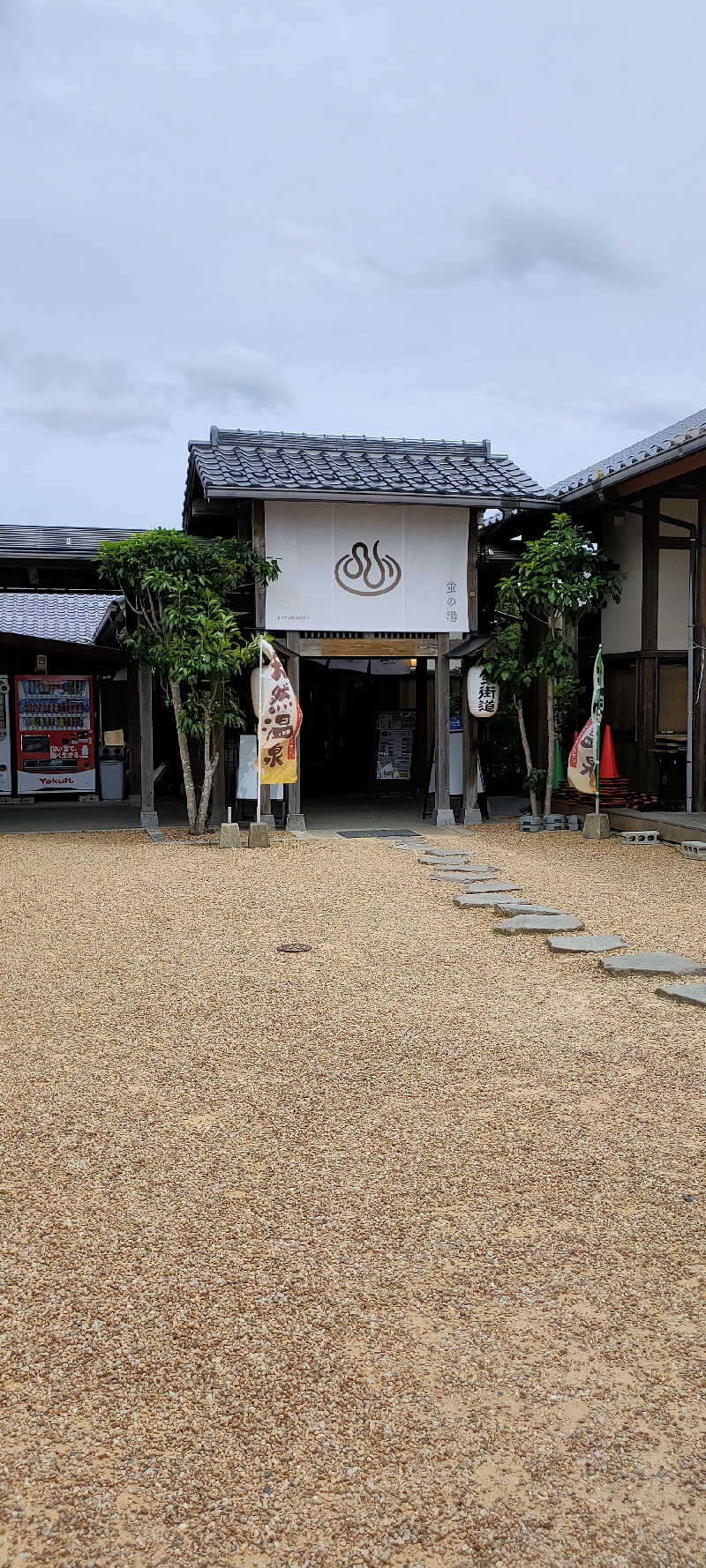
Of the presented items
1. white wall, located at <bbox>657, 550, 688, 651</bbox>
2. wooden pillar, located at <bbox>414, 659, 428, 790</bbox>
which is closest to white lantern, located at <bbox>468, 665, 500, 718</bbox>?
white wall, located at <bbox>657, 550, 688, 651</bbox>

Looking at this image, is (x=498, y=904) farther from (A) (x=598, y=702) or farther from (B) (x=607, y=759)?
(B) (x=607, y=759)

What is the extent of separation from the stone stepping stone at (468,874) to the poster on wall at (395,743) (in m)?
6.90

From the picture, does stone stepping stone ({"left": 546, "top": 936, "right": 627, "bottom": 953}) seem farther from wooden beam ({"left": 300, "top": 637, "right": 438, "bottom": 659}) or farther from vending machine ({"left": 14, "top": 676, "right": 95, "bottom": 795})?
vending machine ({"left": 14, "top": 676, "right": 95, "bottom": 795})

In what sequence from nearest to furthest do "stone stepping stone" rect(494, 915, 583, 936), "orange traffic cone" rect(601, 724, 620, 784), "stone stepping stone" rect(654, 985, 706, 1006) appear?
1. "stone stepping stone" rect(654, 985, 706, 1006)
2. "stone stepping stone" rect(494, 915, 583, 936)
3. "orange traffic cone" rect(601, 724, 620, 784)

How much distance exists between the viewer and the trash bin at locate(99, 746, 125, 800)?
15.4m

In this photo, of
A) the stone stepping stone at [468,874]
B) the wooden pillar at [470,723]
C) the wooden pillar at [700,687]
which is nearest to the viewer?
the stone stepping stone at [468,874]

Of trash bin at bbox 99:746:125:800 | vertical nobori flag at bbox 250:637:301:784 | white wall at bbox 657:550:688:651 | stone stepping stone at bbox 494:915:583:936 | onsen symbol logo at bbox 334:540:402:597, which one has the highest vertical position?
onsen symbol logo at bbox 334:540:402:597

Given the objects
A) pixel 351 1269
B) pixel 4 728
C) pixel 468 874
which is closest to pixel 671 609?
pixel 468 874

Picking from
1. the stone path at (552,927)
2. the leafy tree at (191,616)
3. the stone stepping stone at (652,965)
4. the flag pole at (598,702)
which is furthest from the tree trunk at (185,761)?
the stone stepping stone at (652,965)

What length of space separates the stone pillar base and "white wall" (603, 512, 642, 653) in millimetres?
2068

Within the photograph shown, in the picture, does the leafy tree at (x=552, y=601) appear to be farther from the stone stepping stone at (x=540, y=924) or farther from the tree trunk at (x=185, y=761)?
the stone stepping stone at (x=540, y=924)

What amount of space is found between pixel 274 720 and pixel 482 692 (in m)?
2.55

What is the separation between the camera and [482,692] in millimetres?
11742

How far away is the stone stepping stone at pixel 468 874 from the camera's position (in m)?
8.23
